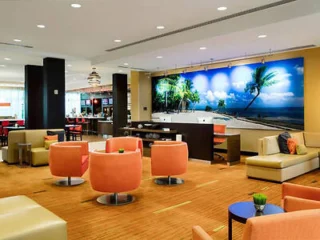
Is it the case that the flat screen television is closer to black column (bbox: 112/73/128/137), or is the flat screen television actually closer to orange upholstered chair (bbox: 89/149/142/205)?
black column (bbox: 112/73/128/137)

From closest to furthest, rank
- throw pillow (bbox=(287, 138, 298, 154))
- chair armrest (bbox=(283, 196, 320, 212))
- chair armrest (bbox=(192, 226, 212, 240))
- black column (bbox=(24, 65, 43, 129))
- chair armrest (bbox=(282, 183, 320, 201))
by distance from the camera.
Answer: chair armrest (bbox=(192, 226, 212, 240)) → chair armrest (bbox=(283, 196, 320, 212)) → chair armrest (bbox=(282, 183, 320, 201)) → throw pillow (bbox=(287, 138, 298, 154)) → black column (bbox=(24, 65, 43, 129))

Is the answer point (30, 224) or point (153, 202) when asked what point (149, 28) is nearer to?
point (153, 202)

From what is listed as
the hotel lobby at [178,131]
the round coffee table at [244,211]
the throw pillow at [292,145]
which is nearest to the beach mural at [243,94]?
the hotel lobby at [178,131]

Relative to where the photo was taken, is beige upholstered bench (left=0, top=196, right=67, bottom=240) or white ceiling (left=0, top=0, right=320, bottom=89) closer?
beige upholstered bench (left=0, top=196, right=67, bottom=240)

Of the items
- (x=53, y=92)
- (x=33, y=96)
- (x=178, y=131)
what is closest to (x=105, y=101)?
(x=33, y=96)

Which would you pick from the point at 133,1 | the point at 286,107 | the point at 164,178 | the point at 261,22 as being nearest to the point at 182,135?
the point at 164,178

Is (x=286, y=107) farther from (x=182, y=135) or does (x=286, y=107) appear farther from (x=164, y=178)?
(x=164, y=178)

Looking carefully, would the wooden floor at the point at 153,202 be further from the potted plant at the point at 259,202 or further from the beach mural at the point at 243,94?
the beach mural at the point at 243,94

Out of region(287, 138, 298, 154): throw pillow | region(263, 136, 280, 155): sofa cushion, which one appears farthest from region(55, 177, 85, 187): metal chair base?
region(287, 138, 298, 154): throw pillow

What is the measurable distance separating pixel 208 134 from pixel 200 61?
316cm

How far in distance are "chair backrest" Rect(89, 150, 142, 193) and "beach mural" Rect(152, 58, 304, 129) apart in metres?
5.74

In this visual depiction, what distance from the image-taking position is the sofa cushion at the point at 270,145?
6.57m

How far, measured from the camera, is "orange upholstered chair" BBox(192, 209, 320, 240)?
5.66 feet

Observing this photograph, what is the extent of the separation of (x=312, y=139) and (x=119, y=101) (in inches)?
330
